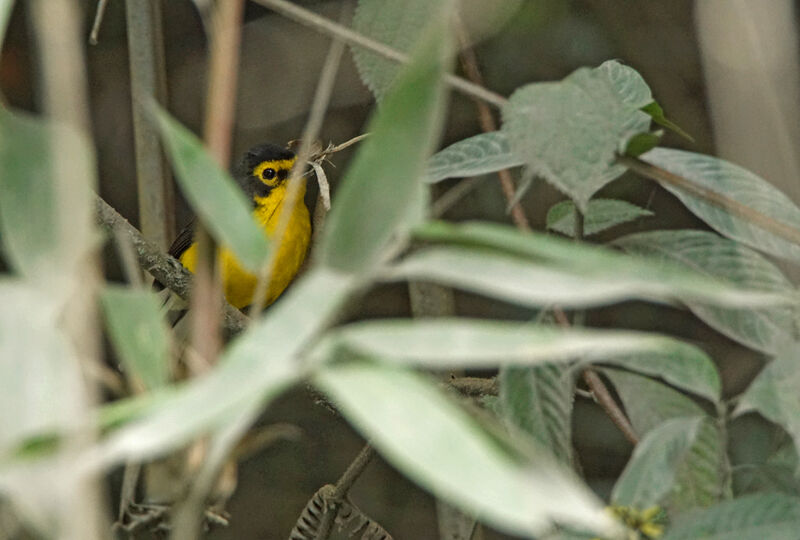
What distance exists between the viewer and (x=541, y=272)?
481mm

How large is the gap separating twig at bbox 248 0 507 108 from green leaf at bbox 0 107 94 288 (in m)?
0.27

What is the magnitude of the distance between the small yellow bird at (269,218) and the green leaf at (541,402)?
70.4 inches

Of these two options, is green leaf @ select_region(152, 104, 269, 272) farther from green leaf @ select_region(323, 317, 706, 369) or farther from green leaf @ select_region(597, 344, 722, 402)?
green leaf @ select_region(597, 344, 722, 402)

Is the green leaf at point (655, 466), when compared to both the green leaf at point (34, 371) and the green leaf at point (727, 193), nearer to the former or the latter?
the green leaf at point (727, 193)

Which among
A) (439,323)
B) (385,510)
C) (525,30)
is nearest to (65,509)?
(439,323)

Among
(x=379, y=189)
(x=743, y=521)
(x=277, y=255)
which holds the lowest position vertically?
(x=277, y=255)

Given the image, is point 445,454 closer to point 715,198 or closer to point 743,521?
point 743,521

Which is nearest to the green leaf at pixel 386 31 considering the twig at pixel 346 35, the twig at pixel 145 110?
the twig at pixel 346 35

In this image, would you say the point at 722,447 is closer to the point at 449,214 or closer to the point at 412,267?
the point at 412,267

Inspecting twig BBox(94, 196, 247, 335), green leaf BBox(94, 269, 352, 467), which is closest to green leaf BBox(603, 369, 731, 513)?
green leaf BBox(94, 269, 352, 467)

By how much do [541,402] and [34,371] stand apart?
394mm

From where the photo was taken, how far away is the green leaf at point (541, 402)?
764 mm

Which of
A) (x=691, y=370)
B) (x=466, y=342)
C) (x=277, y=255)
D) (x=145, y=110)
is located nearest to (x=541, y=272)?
(x=466, y=342)

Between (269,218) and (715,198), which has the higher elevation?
(715,198)
